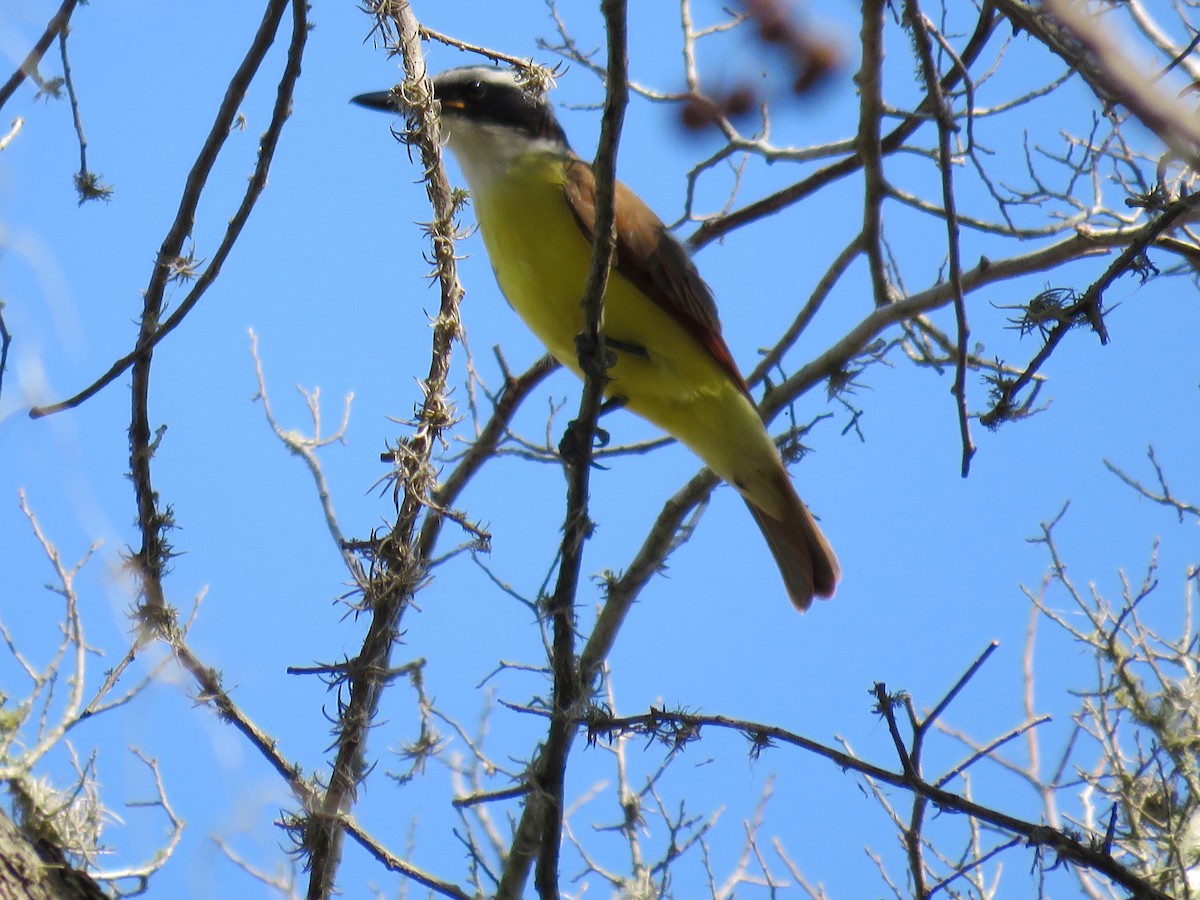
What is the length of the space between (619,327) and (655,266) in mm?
236

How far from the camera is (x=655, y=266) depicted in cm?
406

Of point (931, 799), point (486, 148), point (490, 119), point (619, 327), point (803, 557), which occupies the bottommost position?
point (931, 799)

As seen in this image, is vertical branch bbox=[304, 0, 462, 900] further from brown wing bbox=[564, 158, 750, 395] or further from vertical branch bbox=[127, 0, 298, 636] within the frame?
brown wing bbox=[564, 158, 750, 395]

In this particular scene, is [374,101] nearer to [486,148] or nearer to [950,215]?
[486,148]

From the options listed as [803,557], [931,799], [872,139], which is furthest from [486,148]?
[931,799]

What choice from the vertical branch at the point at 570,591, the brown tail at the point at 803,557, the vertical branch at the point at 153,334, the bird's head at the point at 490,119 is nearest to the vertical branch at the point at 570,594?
the vertical branch at the point at 570,591

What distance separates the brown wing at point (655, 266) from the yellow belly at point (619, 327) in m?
0.03

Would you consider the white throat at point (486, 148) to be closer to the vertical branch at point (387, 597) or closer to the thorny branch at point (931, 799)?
the vertical branch at point (387, 597)

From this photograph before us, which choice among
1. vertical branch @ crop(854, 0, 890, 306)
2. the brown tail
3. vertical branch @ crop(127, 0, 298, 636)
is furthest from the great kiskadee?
vertical branch @ crop(127, 0, 298, 636)

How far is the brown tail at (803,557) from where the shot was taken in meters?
4.65

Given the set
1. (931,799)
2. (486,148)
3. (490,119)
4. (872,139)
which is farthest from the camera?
(490,119)

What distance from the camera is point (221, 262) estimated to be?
105 inches

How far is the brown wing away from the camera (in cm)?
401

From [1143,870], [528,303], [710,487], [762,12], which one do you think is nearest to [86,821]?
[528,303]
